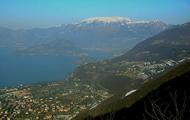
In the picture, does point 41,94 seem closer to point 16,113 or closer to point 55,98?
point 55,98

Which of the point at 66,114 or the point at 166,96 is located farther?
the point at 66,114

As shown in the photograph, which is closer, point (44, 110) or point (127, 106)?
point (127, 106)

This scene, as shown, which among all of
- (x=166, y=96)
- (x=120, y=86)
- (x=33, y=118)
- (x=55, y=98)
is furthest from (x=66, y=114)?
(x=166, y=96)

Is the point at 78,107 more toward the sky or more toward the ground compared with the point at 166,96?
more toward the ground

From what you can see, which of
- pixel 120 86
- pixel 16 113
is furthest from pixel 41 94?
pixel 16 113

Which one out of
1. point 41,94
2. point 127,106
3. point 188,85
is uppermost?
point 188,85

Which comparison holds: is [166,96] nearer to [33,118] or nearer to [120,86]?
[33,118]

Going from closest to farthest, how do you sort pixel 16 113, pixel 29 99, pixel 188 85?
pixel 188 85, pixel 16 113, pixel 29 99

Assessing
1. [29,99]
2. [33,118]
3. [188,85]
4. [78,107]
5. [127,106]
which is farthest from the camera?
[29,99]

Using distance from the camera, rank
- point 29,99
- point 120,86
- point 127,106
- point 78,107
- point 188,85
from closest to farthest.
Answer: point 188,85, point 127,106, point 78,107, point 29,99, point 120,86
